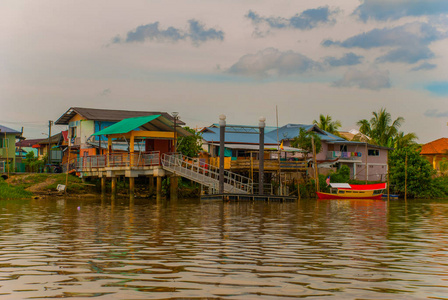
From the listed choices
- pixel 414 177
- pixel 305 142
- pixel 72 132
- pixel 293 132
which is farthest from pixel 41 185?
pixel 414 177

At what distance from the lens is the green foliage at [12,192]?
144 ft

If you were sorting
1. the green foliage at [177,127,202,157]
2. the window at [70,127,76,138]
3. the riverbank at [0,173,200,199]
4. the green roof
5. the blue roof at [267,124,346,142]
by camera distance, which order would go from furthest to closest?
the blue roof at [267,124,346,142] → the window at [70,127,76,138] → the green foliage at [177,127,202,157] → the riverbank at [0,173,200,199] → the green roof

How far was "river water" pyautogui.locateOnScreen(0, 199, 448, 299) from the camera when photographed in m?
9.31

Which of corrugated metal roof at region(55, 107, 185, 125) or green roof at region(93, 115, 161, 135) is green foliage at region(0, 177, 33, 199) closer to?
green roof at region(93, 115, 161, 135)

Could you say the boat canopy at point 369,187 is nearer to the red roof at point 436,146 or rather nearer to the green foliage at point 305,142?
the green foliage at point 305,142

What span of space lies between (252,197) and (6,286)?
1313 inches

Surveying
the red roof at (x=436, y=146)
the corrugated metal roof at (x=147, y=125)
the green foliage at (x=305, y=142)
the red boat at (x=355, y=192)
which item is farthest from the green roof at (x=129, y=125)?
the red roof at (x=436, y=146)

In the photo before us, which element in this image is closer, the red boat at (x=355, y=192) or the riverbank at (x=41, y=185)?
the riverbank at (x=41, y=185)

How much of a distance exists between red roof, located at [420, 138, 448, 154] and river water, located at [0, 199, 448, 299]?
73.8 m

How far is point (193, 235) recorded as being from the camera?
17.8 meters

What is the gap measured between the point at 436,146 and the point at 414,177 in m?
32.1

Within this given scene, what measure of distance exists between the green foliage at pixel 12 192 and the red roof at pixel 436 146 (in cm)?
6433

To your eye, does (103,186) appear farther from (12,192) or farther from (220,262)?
(220,262)

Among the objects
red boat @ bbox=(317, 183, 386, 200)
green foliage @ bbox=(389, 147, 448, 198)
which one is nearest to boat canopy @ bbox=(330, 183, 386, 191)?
red boat @ bbox=(317, 183, 386, 200)
